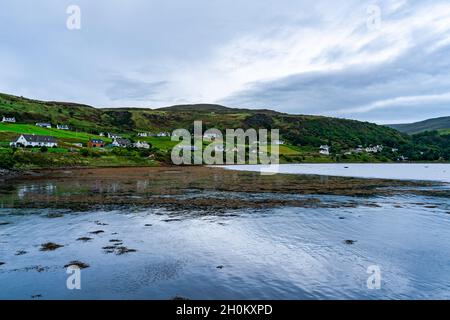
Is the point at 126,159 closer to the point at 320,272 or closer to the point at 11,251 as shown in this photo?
the point at 11,251

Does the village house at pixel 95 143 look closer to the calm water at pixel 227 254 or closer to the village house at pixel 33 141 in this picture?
the village house at pixel 33 141

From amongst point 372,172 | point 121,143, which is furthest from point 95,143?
point 372,172

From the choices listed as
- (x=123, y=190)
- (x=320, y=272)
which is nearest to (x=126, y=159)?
(x=123, y=190)

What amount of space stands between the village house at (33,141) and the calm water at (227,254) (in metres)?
105

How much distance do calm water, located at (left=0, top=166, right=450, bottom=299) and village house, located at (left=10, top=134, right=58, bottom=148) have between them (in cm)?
10490

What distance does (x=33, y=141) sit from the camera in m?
136

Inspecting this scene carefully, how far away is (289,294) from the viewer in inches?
710

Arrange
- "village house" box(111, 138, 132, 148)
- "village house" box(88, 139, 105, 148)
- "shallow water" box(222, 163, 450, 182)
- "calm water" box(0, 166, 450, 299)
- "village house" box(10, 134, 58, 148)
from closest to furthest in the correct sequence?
"calm water" box(0, 166, 450, 299)
"shallow water" box(222, 163, 450, 182)
"village house" box(10, 134, 58, 148)
"village house" box(88, 139, 105, 148)
"village house" box(111, 138, 132, 148)

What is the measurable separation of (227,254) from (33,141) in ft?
437

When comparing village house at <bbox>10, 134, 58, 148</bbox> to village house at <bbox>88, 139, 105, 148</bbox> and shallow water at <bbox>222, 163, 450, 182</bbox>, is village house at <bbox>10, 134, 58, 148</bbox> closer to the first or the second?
village house at <bbox>88, 139, 105, 148</bbox>

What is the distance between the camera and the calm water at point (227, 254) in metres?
18.7

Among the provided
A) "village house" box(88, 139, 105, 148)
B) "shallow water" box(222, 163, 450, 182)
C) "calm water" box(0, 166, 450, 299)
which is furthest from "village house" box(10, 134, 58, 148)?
"calm water" box(0, 166, 450, 299)

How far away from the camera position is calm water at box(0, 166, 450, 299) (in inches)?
734
